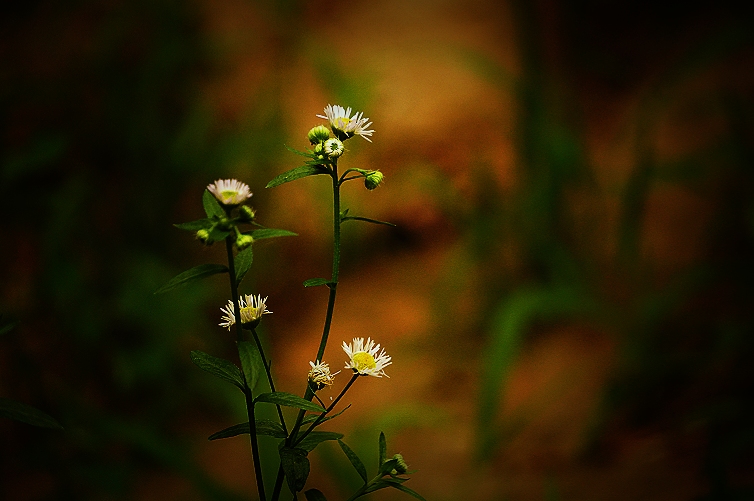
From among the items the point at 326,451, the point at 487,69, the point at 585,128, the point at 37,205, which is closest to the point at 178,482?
the point at 326,451

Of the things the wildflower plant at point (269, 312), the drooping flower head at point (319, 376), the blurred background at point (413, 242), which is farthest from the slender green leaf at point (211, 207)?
the blurred background at point (413, 242)

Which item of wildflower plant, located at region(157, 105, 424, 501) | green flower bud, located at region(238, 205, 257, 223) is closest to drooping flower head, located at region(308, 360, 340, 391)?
wildflower plant, located at region(157, 105, 424, 501)

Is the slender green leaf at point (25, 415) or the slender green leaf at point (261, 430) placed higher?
the slender green leaf at point (261, 430)

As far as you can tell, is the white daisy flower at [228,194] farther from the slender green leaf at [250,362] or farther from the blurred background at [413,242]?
the blurred background at [413,242]

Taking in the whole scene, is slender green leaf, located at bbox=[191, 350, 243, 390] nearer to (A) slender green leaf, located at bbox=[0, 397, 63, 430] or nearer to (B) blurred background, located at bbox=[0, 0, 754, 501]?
(A) slender green leaf, located at bbox=[0, 397, 63, 430]

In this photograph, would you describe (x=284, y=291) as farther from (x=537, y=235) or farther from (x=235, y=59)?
(x=235, y=59)

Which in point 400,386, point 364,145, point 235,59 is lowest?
point 400,386

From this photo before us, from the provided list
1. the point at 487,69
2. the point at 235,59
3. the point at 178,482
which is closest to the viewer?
the point at 178,482

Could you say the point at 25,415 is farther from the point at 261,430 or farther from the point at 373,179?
the point at 373,179
